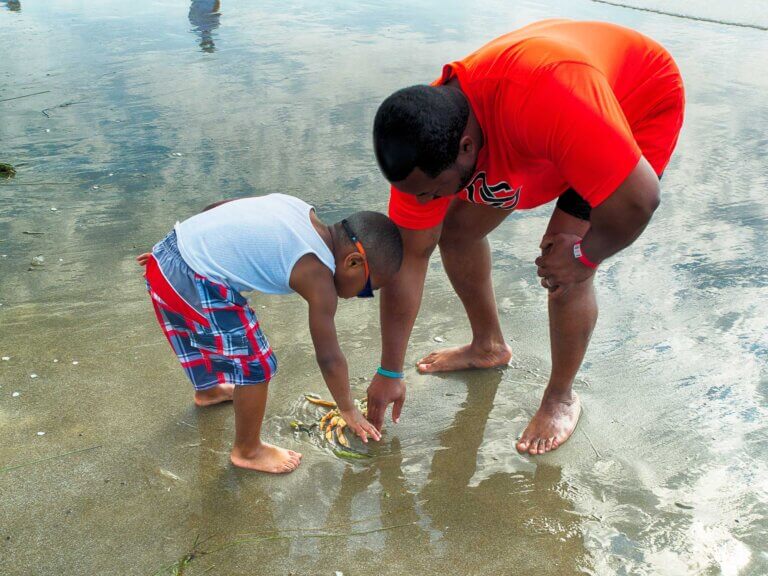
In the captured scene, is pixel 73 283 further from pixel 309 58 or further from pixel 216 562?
pixel 309 58

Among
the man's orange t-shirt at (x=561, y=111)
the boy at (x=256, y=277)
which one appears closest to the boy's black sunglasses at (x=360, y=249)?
the boy at (x=256, y=277)

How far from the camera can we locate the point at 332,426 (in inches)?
106

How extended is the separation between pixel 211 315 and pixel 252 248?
249 millimetres

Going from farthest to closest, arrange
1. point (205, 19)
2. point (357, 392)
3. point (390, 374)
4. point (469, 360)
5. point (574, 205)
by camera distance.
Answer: point (205, 19), point (469, 360), point (357, 392), point (390, 374), point (574, 205)

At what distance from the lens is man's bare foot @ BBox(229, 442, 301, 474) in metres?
2.44

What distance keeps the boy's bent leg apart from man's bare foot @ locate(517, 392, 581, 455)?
811mm

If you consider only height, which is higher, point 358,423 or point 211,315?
point 211,315

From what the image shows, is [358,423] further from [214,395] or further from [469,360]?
[469,360]

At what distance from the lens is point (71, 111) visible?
568 cm

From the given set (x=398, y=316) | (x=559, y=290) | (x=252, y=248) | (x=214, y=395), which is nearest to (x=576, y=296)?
(x=559, y=290)

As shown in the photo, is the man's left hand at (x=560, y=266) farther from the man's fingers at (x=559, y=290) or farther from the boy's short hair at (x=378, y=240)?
the boy's short hair at (x=378, y=240)

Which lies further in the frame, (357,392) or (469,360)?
(469,360)

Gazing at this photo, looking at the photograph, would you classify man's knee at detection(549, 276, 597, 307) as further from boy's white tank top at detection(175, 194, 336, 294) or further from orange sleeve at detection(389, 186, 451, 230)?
boy's white tank top at detection(175, 194, 336, 294)

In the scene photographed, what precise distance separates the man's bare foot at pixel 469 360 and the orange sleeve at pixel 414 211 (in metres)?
0.71
